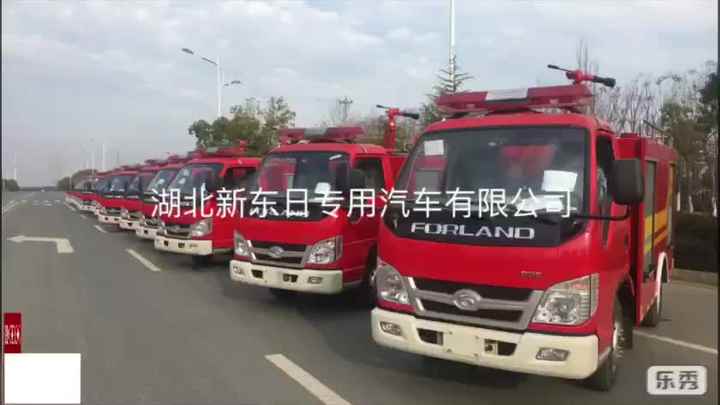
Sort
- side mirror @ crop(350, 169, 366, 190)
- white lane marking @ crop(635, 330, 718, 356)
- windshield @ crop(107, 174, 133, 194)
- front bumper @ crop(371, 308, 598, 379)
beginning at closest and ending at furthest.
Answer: front bumper @ crop(371, 308, 598, 379), white lane marking @ crop(635, 330, 718, 356), side mirror @ crop(350, 169, 366, 190), windshield @ crop(107, 174, 133, 194)

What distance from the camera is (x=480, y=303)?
3.78m

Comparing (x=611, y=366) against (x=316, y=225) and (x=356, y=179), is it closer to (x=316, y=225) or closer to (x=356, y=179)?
(x=356, y=179)

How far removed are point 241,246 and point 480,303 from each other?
152 inches

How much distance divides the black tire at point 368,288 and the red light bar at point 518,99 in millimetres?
2531

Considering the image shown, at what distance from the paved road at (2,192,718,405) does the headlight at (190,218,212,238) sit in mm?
759

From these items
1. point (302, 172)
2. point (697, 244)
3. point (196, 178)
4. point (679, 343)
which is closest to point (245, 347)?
point (302, 172)

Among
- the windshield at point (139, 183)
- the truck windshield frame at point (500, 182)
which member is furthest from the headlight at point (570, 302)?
the windshield at point (139, 183)

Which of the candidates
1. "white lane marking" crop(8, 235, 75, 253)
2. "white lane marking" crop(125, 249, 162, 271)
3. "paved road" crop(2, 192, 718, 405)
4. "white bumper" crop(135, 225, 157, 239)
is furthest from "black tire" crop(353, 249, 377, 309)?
"white lane marking" crop(8, 235, 75, 253)

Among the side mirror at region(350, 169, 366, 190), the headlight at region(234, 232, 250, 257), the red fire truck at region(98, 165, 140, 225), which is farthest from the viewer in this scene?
the red fire truck at region(98, 165, 140, 225)

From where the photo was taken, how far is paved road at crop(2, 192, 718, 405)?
4.29 metres

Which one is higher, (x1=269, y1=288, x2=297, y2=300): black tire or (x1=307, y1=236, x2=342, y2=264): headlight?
(x1=307, y1=236, x2=342, y2=264): headlight

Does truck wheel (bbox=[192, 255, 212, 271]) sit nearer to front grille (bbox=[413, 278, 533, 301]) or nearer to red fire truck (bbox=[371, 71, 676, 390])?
red fire truck (bbox=[371, 71, 676, 390])

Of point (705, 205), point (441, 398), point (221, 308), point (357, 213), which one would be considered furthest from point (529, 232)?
point (705, 205)

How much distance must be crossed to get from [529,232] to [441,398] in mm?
1428
